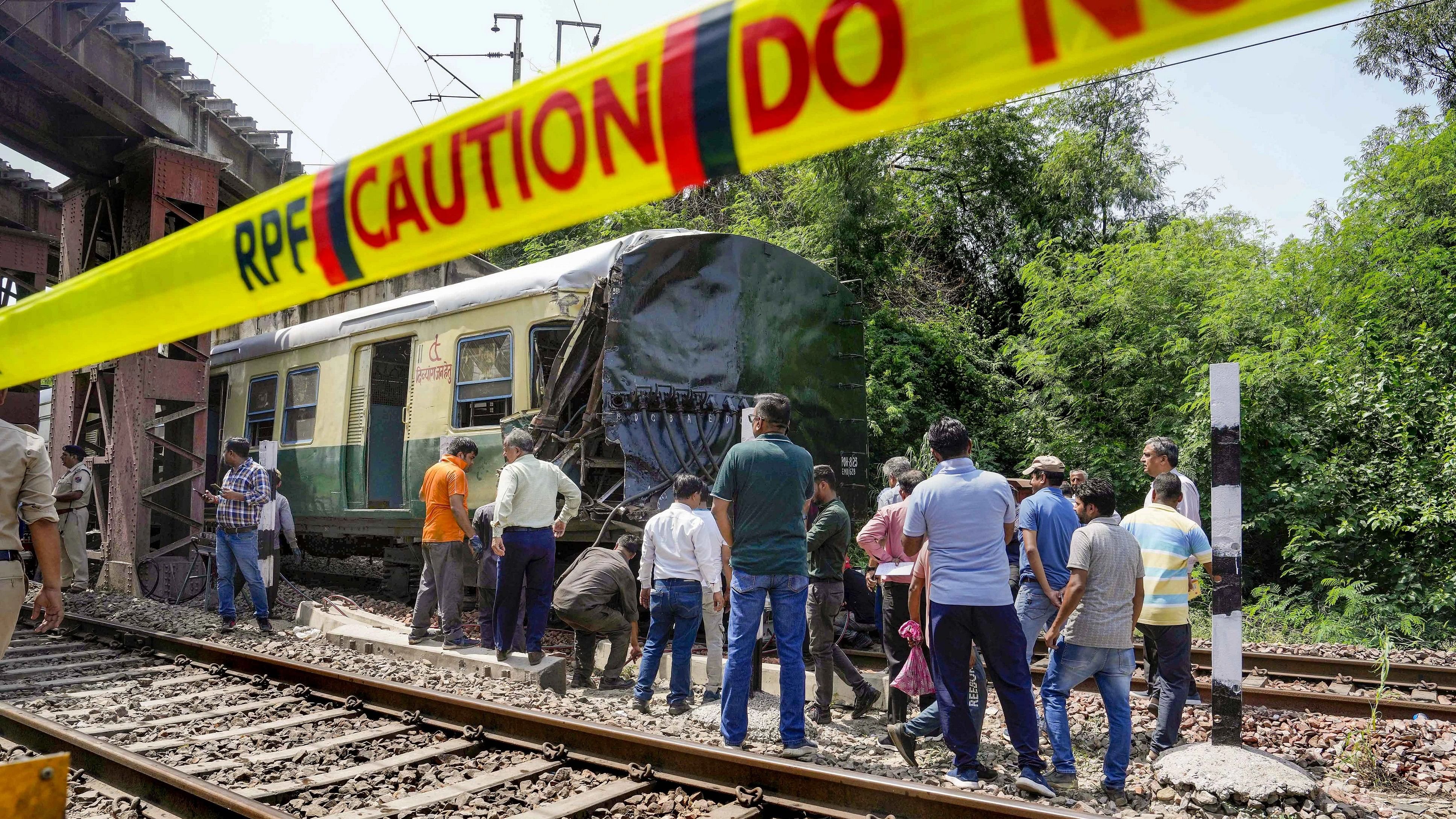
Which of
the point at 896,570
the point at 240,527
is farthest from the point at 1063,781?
the point at 240,527

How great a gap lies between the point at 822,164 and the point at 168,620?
12468mm

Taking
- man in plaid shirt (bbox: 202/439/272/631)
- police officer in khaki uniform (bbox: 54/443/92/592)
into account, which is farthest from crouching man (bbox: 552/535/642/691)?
police officer in khaki uniform (bbox: 54/443/92/592)

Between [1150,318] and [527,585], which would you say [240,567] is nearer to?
[527,585]

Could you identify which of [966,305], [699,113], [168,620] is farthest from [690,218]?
[699,113]

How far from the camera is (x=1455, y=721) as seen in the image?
619cm

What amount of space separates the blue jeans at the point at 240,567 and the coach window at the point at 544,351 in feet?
9.56

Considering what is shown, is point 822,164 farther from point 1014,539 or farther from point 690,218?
point 1014,539

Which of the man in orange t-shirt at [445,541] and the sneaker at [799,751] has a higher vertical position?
the man in orange t-shirt at [445,541]

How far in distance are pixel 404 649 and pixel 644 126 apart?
21.6 feet

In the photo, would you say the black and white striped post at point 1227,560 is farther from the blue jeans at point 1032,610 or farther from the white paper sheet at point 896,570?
the white paper sheet at point 896,570

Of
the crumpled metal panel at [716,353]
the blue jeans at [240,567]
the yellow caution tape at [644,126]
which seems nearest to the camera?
the yellow caution tape at [644,126]

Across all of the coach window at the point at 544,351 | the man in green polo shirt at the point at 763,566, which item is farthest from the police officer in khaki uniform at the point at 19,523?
the coach window at the point at 544,351

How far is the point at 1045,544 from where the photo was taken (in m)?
5.34

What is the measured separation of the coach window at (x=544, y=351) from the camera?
8.51 meters
